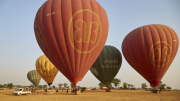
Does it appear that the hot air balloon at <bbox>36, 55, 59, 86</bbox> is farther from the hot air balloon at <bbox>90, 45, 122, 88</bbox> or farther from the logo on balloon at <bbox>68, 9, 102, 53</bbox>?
the logo on balloon at <bbox>68, 9, 102, 53</bbox>

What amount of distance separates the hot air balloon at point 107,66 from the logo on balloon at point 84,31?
12.7 m

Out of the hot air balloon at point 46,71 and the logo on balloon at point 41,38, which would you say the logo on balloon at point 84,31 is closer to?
the logo on balloon at point 41,38

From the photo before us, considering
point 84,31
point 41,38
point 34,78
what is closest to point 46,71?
point 34,78

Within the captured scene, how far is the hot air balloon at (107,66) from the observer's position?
3027 centimetres

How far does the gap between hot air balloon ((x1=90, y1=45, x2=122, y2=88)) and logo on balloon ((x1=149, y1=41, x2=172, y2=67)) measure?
9001 millimetres

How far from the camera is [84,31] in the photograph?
57.0 ft

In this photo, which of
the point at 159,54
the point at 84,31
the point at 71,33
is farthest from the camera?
the point at 159,54

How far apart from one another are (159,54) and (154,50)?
1017 mm

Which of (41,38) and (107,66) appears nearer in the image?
(41,38)

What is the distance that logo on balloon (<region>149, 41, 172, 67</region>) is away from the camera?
23531 mm

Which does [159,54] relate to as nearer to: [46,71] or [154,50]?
[154,50]

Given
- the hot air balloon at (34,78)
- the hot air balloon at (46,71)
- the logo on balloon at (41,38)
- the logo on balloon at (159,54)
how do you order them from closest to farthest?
the logo on balloon at (41,38), the logo on balloon at (159,54), the hot air balloon at (46,71), the hot air balloon at (34,78)

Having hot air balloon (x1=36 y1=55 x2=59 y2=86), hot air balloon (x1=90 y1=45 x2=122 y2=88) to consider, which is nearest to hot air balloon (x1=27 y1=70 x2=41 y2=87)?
hot air balloon (x1=36 y1=55 x2=59 y2=86)

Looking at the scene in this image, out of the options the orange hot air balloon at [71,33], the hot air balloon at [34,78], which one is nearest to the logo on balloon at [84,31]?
the orange hot air balloon at [71,33]
